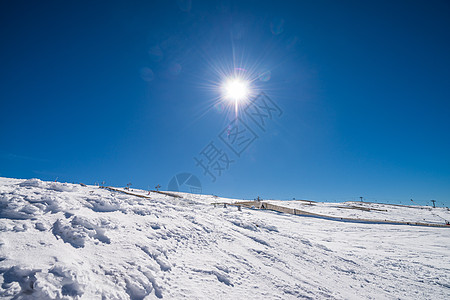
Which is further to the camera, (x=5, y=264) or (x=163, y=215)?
(x=163, y=215)

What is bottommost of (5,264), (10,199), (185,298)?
(185,298)

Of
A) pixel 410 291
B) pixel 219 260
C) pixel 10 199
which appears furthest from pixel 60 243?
pixel 410 291

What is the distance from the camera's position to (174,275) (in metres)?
4.07

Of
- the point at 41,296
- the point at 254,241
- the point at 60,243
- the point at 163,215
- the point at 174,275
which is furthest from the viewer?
the point at 254,241

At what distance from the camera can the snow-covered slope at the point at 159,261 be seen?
2.90 meters

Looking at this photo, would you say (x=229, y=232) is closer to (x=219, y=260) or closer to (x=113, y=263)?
(x=219, y=260)

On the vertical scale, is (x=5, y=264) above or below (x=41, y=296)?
above

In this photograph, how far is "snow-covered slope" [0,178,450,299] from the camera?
2.90 meters

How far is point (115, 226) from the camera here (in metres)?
4.78

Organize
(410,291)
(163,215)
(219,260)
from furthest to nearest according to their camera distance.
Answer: (163,215) → (410,291) → (219,260)

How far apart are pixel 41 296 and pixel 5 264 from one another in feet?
2.48

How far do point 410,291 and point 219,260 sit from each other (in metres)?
6.18

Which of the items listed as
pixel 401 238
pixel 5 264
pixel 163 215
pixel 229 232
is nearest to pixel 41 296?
pixel 5 264

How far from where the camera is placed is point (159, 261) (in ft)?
14.0
